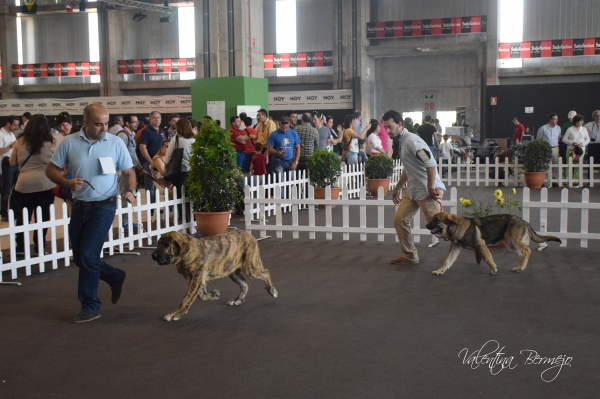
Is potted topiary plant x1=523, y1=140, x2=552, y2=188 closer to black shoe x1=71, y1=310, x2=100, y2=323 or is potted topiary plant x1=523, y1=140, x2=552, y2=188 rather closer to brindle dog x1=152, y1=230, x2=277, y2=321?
brindle dog x1=152, y1=230, x2=277, y2=321

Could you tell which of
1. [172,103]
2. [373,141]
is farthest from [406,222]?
[172,103]

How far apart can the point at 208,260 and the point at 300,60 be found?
81.5 ft

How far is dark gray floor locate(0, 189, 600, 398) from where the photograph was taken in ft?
12.3

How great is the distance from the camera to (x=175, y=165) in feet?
30.4

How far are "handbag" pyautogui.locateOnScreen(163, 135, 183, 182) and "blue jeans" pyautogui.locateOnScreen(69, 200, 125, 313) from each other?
418cm

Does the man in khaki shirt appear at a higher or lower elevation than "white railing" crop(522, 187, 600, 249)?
higher

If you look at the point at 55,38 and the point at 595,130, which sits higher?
the point at 55,38

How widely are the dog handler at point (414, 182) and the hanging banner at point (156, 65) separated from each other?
2460 centimetres

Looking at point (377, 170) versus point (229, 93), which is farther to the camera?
point (229, 93)

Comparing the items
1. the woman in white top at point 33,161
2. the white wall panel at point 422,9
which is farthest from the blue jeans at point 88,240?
the white wall panel at point 422,9

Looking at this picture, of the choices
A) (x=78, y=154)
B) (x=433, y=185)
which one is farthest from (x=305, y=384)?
(x=433, y=185)

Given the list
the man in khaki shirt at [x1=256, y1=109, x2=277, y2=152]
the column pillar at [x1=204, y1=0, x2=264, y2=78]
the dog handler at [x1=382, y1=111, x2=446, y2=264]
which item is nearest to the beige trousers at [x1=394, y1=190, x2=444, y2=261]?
the dog handler at [x1=382, y1=111, x2=446, y2=264]

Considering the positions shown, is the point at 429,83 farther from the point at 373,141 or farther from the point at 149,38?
the point at 373,141

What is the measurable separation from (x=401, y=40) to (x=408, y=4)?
155 centimetres
